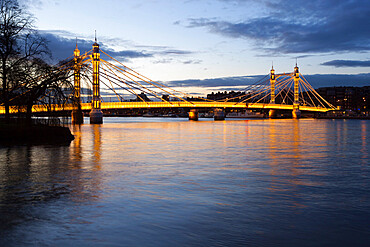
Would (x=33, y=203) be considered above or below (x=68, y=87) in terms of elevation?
below

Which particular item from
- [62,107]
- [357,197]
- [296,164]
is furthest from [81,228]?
[62,107]

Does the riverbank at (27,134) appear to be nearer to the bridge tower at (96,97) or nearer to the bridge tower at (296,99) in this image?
the bridge tower at (96,97)

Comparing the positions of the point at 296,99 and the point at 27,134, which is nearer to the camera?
the point at 27,134

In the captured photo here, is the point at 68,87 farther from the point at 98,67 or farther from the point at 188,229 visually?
the point at 98,67

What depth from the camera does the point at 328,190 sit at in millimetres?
13688

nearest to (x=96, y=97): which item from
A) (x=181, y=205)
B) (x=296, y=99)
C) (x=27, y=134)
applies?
(x=27, y=134)

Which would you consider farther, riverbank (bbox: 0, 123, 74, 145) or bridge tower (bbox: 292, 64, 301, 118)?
bridge tower (bbox: 292, 64, 301, 118)

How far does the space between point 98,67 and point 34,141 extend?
74081 mm

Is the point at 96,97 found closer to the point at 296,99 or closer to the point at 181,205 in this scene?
the point at 296,99

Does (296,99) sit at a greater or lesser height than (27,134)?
greater

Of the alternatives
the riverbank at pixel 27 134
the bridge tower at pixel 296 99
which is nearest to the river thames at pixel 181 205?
the riverbank at pixel 27 134

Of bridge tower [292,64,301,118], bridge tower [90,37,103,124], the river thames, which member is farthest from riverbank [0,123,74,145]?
bridge tower [292,64,301,118]

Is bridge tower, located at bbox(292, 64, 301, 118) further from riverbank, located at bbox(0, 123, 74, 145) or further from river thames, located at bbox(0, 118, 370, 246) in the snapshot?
river thames, located at bbox(0, 118, 370, 246)

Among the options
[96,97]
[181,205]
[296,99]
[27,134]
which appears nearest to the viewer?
[181,205]
